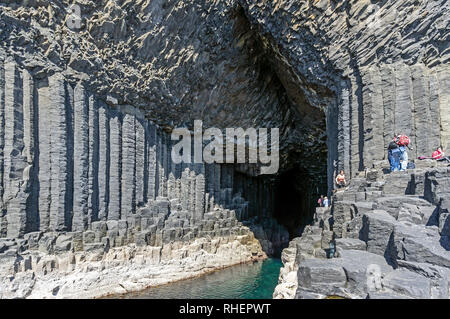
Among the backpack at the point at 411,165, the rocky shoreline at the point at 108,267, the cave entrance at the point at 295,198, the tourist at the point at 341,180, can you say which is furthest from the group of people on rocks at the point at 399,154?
the cave entrance at the point at 295,198

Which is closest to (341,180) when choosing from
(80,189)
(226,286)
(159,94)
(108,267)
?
(226,286)

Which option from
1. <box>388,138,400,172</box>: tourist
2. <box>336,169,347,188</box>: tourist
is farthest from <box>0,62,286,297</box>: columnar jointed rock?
<box>388,138,400,172</box>: tourist

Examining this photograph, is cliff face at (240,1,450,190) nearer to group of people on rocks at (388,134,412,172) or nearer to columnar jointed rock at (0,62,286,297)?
group of people on rocks at (388,134,412,172)

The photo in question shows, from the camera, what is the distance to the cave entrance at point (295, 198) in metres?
27.4

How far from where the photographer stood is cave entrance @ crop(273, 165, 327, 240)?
90.0 feet

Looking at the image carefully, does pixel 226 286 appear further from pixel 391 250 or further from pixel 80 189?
pixel 391 250

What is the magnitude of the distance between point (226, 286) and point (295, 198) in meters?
20.5

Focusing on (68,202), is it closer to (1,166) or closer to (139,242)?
(1,166)

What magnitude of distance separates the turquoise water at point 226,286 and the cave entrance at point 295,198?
9.85 metres

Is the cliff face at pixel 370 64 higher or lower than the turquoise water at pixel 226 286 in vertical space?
higher

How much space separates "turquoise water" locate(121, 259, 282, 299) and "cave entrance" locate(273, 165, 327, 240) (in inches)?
388

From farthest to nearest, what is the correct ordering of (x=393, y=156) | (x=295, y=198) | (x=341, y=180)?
(x=295, y=198) < (x=341, y=180) < (x=393, y=156)

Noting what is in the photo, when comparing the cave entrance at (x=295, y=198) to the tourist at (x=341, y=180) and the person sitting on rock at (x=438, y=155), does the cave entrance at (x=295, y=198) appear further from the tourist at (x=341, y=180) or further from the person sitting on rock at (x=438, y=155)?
the person sitting on rock at (x=438, y=155)

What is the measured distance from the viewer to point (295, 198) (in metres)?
34.2
